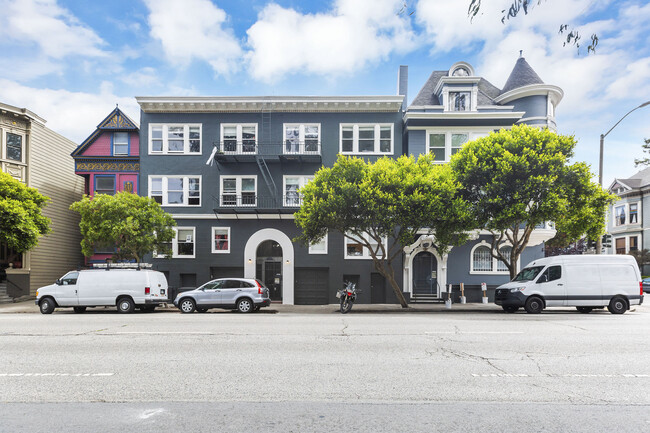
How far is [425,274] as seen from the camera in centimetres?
2509

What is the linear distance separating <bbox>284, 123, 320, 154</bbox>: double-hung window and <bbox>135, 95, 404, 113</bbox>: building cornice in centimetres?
96

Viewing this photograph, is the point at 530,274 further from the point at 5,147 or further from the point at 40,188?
the point at 5,147

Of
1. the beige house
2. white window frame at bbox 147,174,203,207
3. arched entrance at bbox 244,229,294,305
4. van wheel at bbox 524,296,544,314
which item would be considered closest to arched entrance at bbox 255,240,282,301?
arched entrance at bbox 244,229,294,305

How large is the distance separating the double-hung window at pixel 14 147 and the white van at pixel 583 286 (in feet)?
87.2

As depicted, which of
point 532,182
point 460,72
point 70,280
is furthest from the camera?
point 460,72

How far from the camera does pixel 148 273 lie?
18719mm

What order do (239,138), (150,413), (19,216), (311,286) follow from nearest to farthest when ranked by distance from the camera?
(150,413) < (19,216) < (311,286) < (239,138)

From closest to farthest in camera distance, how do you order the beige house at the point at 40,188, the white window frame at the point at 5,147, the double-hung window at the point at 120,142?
the white window frame at the point at 5,147 → the beige house at the point at 40,188 → the double-hung window at the point at 120,142

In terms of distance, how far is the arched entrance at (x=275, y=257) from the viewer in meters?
24.6

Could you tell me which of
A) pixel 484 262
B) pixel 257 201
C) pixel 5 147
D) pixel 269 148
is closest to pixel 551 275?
pixel 484 262

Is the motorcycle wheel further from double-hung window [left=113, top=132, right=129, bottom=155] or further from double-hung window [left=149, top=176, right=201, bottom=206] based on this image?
double-hung window [left=113, top=132, right=129, bottom=155]

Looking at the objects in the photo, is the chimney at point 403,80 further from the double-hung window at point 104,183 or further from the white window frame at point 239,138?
the double-hung window at point 104,183

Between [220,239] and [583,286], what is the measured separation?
17991mm

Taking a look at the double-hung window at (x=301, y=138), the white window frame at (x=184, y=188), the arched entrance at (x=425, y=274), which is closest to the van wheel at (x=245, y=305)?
the white window frame at (x=184, y=188)
